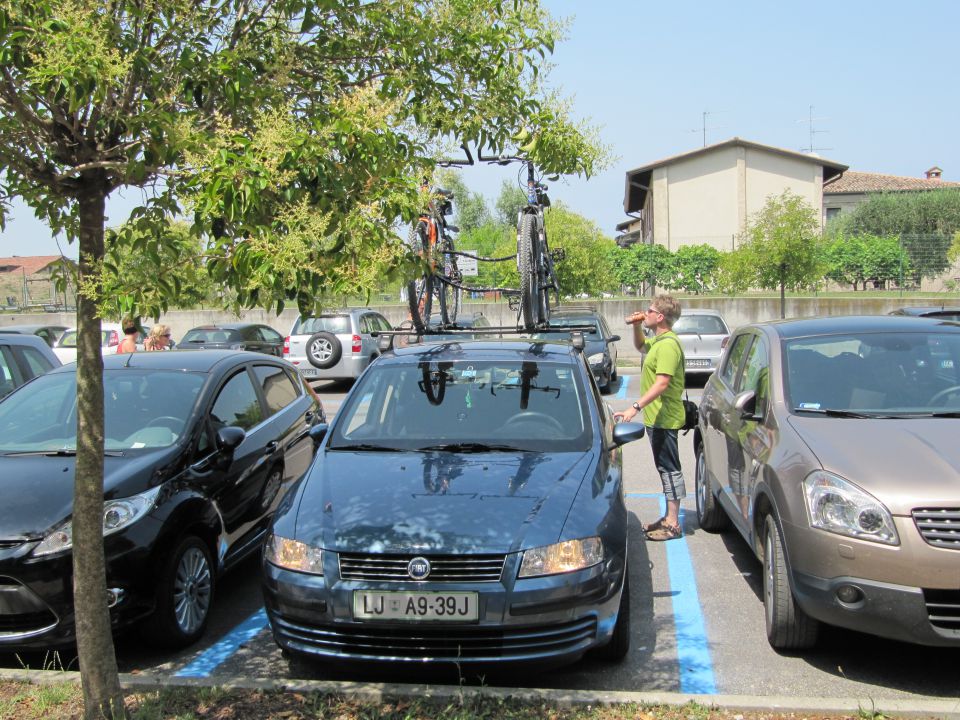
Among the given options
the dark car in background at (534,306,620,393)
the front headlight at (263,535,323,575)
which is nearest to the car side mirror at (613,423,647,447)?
the front headlight at (263,535,323,575)

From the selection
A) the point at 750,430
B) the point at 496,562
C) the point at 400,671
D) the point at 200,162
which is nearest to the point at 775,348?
the point at 750,430

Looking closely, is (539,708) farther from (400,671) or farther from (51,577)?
(51,577)

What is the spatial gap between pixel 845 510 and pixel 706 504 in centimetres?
295

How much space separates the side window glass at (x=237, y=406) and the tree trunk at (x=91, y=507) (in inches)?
95.0

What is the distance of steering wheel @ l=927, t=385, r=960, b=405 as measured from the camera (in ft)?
17.1

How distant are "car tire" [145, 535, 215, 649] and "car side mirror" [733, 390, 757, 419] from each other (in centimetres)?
332

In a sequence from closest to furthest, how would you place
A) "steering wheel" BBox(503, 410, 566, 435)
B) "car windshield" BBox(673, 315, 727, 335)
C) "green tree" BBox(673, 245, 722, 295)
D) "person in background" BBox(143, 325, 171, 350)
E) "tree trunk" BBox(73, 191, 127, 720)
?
"tree trunk" BBox(73, 191, 127, 720), "steering wheel" BBox(503, 410, 566, 435), "person in background" BBox(143, 325, 171, 350), "car windshield" BBox(673, 315, 727, 335), "green tree" BBox(673, 245, 722, 295)

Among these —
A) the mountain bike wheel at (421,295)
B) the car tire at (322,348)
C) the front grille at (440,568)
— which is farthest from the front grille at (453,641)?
the car tire at (322,348)

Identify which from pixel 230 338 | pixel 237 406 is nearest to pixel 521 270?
pixel 237 406

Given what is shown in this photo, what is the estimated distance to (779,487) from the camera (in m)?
4.68

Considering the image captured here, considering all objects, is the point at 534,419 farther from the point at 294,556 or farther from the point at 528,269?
the point at 528,269

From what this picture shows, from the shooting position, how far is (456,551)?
Answer: 404 cm

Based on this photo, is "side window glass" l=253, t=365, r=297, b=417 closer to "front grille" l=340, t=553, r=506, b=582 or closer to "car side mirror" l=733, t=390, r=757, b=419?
"front grille" l=340, t=553, r=506, b=582

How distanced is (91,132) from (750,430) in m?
4.07
